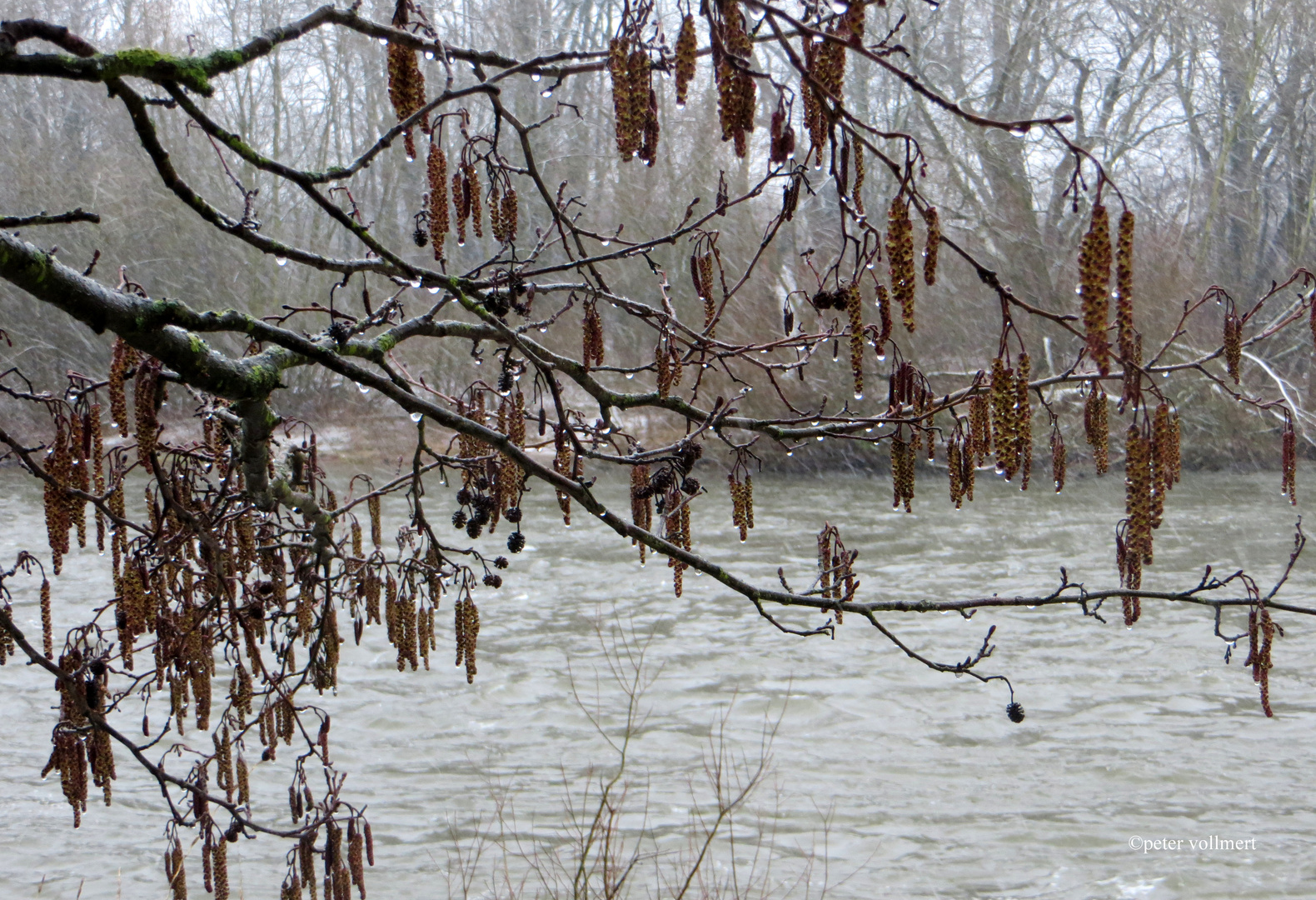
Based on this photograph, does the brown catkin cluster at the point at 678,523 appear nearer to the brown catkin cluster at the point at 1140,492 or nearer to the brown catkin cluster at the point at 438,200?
the brown catkin cluster at the point at 438,200

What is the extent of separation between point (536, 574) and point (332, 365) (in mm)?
11025

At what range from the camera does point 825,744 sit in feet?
28.7

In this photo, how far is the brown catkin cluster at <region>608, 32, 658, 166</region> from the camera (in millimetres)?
1728

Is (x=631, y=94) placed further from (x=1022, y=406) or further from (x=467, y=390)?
(x=467, y=390)

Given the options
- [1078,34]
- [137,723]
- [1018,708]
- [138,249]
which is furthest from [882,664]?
[138,249]

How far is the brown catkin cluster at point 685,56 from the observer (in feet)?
5.28

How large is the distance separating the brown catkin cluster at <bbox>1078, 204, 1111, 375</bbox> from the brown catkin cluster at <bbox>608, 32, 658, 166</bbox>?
1.89 feet

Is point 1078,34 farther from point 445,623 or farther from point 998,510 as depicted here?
point 445,623

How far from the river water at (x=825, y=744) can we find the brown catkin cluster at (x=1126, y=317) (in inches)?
158

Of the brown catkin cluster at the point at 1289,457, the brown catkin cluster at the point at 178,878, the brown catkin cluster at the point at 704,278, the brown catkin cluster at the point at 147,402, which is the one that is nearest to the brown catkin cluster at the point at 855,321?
the brown catkin cluster at the point at 704,278

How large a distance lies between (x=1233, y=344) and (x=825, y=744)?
6.15 metres

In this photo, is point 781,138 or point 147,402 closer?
point 781,138

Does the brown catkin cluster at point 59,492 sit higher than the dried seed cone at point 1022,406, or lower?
lower

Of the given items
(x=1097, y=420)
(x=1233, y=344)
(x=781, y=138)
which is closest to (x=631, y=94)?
(x=781, y=138)
